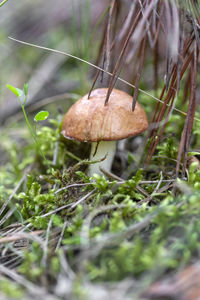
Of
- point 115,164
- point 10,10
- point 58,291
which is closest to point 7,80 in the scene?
point 10,10

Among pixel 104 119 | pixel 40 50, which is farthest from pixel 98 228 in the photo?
pixel 40 50

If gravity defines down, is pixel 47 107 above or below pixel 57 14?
below

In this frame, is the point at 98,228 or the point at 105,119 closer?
the point at 98,228

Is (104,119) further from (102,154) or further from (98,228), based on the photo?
(98,228)

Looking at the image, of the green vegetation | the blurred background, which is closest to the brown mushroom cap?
the green vegetation

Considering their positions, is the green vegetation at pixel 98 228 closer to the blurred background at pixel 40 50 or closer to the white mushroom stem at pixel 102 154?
the white mushroom stem at pixel 102 154

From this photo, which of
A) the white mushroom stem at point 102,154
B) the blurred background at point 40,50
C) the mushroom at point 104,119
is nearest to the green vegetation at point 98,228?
the white mushroom stem at point 102,154

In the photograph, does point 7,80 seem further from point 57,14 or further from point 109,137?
point 109,137

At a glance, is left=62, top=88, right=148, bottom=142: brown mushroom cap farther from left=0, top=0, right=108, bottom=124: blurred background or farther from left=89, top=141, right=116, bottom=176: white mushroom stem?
left=0, top=0, right=108, bottom=124: blurred background
